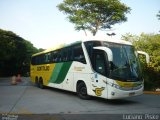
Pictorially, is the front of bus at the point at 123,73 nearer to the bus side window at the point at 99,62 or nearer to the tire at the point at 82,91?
the bus side window at the point at 99,62

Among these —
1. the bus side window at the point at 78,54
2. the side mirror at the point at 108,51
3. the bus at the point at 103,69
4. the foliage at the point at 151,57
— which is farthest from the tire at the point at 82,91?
the foliage at the point at 151,57

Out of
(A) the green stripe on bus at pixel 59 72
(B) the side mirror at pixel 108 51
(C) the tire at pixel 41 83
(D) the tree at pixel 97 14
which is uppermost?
(D) the tree at pixel 97 14

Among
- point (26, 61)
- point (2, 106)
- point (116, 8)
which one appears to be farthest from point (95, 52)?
point (26, 61)

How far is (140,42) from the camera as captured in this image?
2605 cm

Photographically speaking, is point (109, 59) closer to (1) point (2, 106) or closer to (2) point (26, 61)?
(1) point (2, 106)

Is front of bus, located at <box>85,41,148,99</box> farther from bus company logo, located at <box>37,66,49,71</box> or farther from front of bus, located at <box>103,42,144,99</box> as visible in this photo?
bus company logo, located at <box>37,66,49,71</box>

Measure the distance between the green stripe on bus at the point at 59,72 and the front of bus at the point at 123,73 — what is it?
3.89m

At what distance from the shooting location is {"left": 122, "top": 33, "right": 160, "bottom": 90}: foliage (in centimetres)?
2388

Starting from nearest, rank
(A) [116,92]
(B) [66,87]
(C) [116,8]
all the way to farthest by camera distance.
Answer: (A) [116,92] → (B) [66,87] → (C) [116,8]

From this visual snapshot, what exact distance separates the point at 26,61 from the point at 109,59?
45.8m

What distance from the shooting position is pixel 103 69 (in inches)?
501

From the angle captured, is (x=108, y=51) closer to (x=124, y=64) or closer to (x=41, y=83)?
(x=124, y=64)

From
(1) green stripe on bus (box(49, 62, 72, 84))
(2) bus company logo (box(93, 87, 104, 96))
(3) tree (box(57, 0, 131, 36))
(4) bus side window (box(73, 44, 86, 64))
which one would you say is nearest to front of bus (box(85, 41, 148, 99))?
(2) bus company logo (box(93, 87, 104, 96))

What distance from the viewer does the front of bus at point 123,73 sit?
40.5 feet
